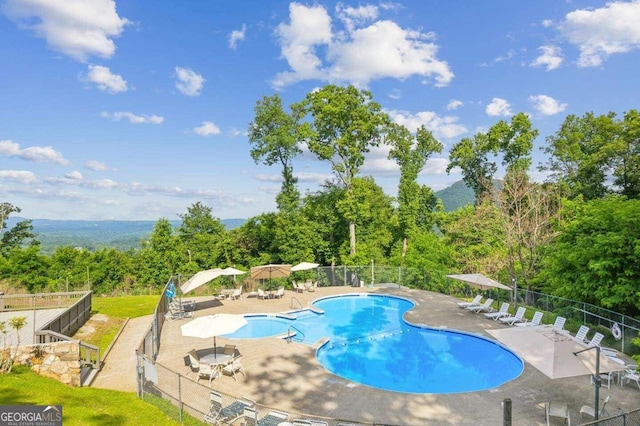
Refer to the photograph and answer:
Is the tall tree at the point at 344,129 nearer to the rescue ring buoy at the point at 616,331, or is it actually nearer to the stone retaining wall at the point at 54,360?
the rescue ring buoy at the point at 616,331

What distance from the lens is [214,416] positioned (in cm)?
843

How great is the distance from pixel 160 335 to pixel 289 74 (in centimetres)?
2721

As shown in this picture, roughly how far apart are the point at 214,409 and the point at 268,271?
13.5 m

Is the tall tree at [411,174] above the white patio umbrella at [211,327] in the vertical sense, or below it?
above

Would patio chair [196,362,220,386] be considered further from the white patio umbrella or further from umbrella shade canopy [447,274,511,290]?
umbrella shade canopy [447,274,511,290]

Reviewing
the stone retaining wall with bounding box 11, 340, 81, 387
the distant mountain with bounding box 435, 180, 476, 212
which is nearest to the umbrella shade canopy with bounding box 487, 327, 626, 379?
the stone retaining wall with bounding box 11, 340, 81, 387

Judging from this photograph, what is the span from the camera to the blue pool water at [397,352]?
12499 millimetres

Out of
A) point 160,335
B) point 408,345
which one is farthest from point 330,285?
point 160,335

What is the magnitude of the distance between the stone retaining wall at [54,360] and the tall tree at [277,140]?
2453cm

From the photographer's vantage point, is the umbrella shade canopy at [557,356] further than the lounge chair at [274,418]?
Yes

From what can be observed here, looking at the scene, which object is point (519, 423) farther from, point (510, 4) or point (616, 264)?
point (510, 4)

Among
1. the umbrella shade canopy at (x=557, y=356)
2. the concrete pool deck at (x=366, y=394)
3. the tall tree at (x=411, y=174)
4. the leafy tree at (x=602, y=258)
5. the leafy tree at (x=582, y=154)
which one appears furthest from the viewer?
the tall tree at (x=411, y=174)

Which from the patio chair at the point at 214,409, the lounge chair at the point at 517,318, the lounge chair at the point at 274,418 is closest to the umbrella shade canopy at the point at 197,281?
the patio chair at the point at 214,409

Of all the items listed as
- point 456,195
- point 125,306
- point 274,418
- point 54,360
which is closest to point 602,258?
point 274,418
